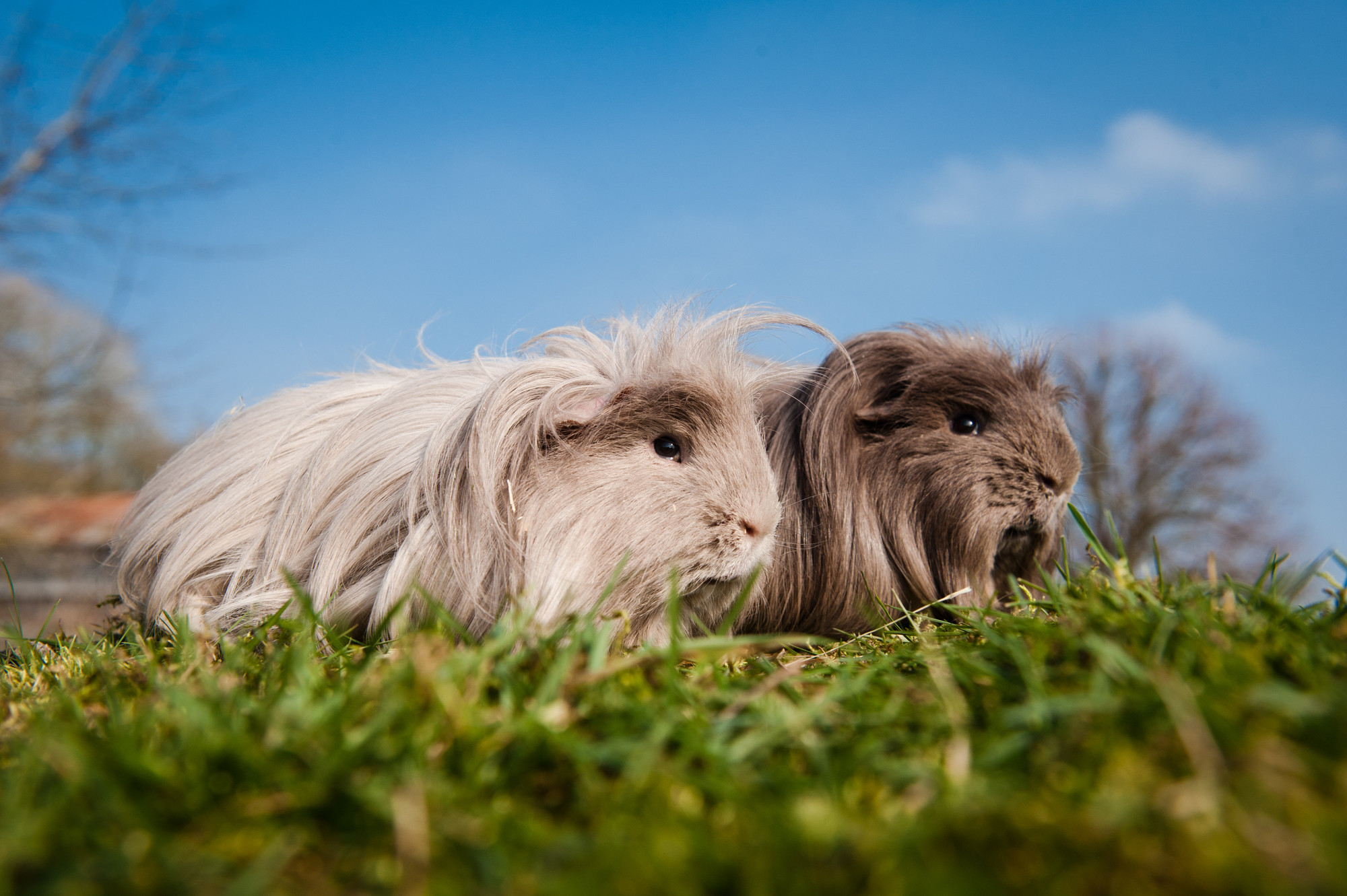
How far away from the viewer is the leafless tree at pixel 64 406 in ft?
35.8

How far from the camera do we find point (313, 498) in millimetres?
2418

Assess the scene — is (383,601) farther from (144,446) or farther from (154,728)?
(144,446)

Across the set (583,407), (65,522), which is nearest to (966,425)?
(583,407)

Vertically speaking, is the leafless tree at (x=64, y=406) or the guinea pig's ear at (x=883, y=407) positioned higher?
the guinea pig's ear at (x=883, y=407)

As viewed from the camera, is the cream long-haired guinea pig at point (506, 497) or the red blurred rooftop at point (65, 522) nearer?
the cream long-haired guinea pig at point (506, 497)

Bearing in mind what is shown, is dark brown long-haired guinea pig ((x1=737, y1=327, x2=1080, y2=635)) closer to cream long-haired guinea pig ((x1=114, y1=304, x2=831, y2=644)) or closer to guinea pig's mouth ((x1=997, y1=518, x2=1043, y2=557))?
guinea pig's mouth ((x1=997, y1=518, x2=1043, y2=557))

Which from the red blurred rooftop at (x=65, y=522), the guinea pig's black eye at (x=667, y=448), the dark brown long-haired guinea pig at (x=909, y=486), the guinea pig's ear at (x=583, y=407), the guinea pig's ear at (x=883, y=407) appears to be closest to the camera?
the guinea pig's ear at (x=583, y=407)

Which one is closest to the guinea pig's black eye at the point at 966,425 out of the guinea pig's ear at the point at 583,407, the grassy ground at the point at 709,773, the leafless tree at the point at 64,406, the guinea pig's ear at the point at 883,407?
the guinea pig's ear at the point at 883,407

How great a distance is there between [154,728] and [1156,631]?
158cm

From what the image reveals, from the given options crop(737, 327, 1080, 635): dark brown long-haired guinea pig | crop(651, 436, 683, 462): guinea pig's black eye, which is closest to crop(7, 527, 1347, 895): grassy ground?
crop(651, 436, 683, 462): guinea pig's black eye

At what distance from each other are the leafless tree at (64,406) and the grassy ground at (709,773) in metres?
Result: 11.7

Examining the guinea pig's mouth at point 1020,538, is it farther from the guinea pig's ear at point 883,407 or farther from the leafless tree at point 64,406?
the leafless tree at point 64,406

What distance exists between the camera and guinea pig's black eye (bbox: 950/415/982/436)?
9.35ft

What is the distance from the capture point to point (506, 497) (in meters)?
2.10
